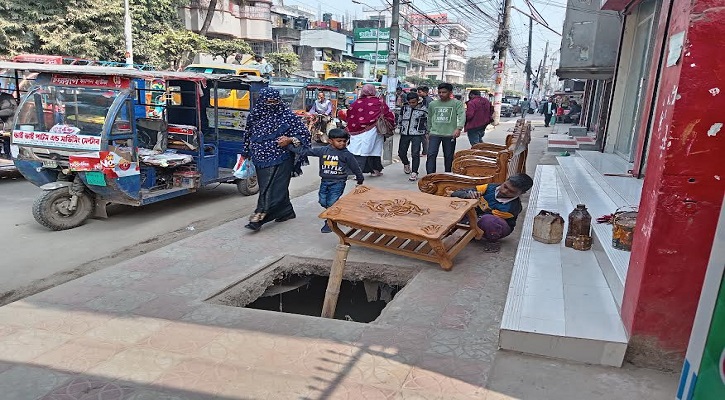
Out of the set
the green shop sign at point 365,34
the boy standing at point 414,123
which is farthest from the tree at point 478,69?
the boy standing at point 414,123

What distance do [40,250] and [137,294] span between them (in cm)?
218

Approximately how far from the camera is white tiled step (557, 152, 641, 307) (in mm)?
3357

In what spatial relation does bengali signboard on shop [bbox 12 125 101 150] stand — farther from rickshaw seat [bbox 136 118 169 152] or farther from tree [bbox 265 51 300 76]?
tree [bbox 265 51 300 76]

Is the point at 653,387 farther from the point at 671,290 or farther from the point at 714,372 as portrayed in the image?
the point at 714,372

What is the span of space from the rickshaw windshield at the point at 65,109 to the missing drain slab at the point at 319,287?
3111 millimetres

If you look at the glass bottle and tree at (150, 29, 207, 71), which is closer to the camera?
the glass bottle

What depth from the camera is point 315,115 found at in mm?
16250

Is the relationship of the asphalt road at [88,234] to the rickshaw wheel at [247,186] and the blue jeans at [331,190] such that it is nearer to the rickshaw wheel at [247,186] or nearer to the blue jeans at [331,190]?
the rickshaw wheel at [247,186]

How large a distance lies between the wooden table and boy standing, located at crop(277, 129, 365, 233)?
Result: 0.65 meters

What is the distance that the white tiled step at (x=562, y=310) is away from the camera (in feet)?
9.15

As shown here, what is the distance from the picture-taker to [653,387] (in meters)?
2.60

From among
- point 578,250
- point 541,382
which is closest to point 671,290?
point 541,382

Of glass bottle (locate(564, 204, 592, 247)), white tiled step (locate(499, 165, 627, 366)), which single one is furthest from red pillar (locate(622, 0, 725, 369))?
glass bottle (locate(564, 204, 592, 247))

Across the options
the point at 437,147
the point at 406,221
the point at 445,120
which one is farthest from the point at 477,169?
the point at 406,221
